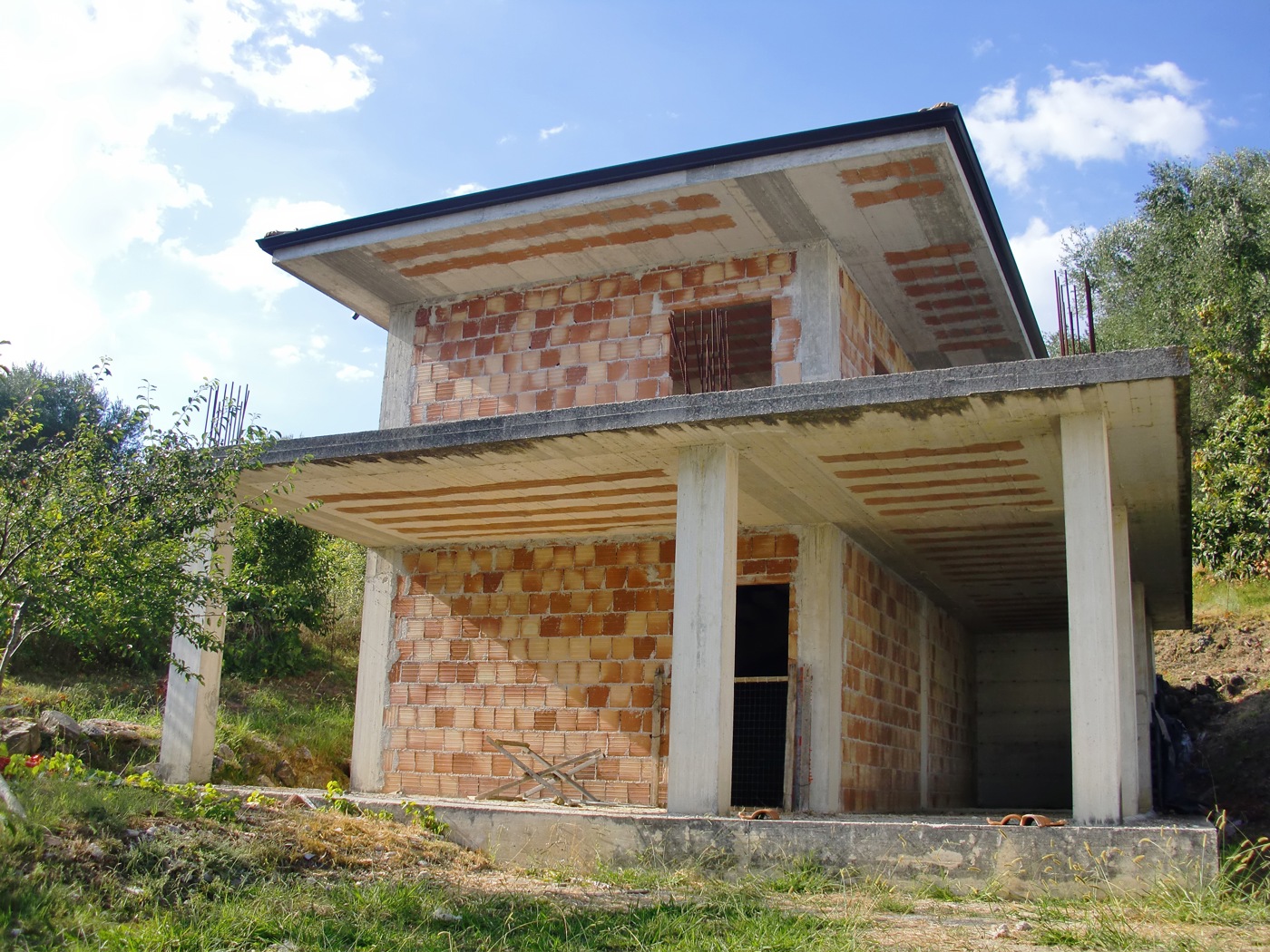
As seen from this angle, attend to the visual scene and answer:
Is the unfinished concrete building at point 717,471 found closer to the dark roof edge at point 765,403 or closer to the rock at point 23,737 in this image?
the dark roof edge at point 765,403

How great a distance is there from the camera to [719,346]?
42.8 feet

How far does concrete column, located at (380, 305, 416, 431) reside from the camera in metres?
12.6

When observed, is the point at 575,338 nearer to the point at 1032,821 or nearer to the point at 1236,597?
the point at 1032,821

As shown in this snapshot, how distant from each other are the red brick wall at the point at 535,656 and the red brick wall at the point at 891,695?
1.32m

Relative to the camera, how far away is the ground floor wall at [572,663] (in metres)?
11.6

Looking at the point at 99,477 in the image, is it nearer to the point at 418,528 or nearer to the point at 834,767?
the point at 418,528

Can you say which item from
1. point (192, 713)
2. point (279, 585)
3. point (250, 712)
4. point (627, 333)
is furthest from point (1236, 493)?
point (192, 713)

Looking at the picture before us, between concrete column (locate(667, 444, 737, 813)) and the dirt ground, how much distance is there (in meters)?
7.69

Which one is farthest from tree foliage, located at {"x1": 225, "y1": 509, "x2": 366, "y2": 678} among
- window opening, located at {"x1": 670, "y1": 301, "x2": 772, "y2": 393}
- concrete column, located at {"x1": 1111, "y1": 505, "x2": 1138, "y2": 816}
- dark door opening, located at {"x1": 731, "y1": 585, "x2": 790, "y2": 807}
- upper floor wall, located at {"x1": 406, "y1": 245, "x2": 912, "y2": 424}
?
concrete column, located at {"x1": 1111, "y1": 505, "x2": 1138, "y2": 816}

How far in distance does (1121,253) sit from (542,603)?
2444 centimetres

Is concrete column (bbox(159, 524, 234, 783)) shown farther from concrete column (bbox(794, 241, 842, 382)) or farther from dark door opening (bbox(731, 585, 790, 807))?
concrete column (bbox(794, 241, 842, 382))

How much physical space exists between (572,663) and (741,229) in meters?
4.73

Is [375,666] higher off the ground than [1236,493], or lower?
lower

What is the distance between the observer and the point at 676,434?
867 cm
